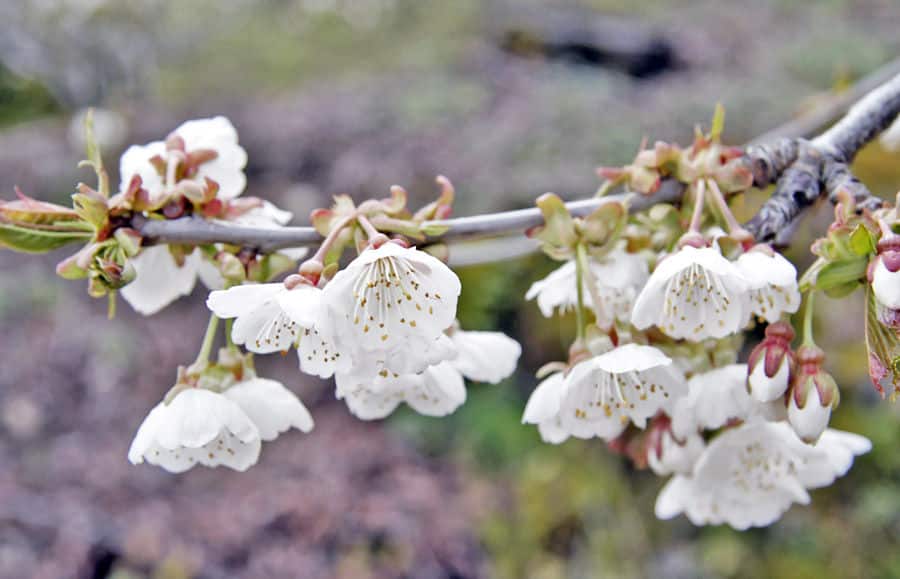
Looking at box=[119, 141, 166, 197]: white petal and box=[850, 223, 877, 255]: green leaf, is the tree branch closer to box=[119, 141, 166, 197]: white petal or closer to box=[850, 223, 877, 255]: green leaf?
box=[850, 223, 877, 255]: green leaf

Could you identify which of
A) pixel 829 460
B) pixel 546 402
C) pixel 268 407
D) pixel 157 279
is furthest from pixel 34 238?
pixel 829 460

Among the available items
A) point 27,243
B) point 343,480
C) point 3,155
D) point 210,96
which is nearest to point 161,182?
point 27,243

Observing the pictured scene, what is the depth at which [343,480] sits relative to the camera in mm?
3166

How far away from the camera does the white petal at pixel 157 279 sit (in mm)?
830

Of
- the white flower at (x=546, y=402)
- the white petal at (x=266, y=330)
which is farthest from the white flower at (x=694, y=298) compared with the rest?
the white petal at (x=266, y=330)

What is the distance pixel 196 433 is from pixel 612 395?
43 cm

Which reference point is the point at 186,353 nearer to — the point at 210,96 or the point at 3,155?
the point at 3,155

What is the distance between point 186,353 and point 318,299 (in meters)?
3.71

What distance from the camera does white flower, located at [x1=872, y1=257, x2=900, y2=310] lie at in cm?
55

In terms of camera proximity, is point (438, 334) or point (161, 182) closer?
point (438, 334)

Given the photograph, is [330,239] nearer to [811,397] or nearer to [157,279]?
[157,279]

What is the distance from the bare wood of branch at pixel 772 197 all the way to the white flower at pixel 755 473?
24cm

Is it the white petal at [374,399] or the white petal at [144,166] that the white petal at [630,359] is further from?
the white petal at [144,166]

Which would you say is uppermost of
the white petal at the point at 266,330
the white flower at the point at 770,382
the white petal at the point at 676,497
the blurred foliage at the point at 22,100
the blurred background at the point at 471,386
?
Answer: the white petal at the point at 266,330
